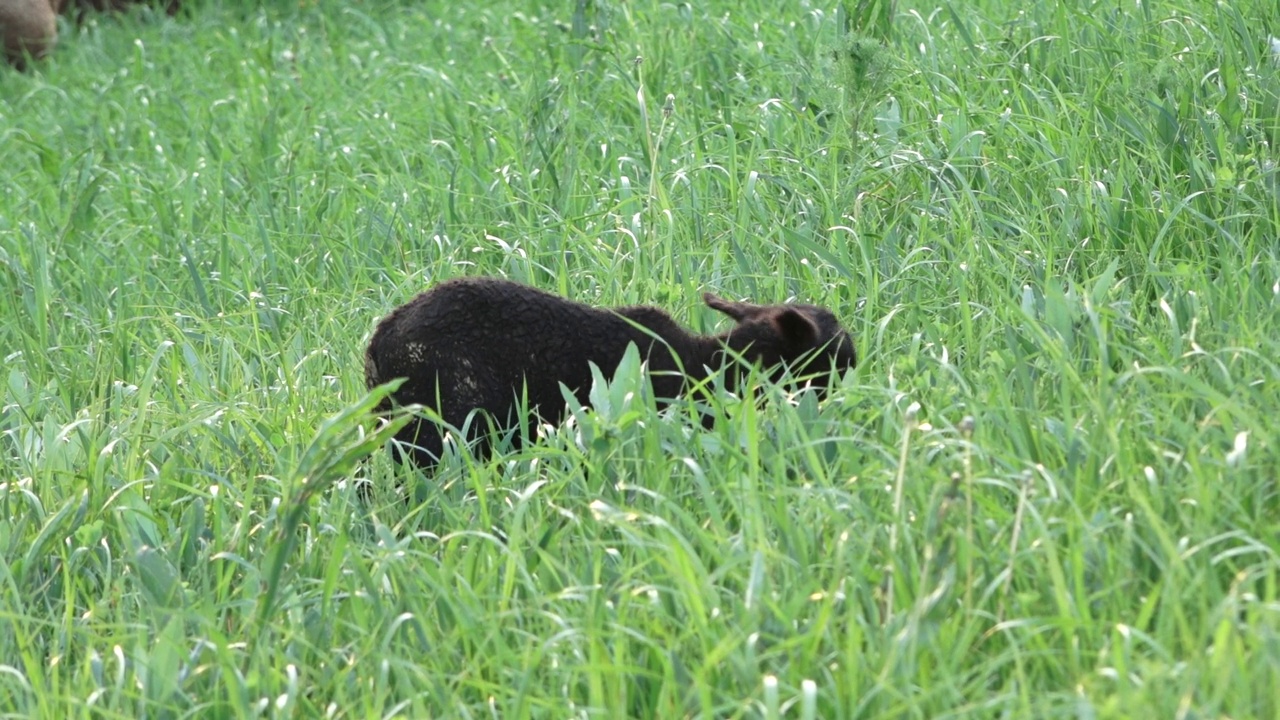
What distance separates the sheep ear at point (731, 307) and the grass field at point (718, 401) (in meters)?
0.29

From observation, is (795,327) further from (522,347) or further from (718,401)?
(522,347)

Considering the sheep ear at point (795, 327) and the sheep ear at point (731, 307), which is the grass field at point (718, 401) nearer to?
the sheep ear at point (795, 327)

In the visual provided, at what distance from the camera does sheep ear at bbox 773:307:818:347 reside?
343 cm

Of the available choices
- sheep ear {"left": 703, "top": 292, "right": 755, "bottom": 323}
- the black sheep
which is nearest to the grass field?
the black sheep

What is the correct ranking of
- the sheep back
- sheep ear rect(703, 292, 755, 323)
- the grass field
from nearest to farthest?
the grass field, the sheep back, sheep ear rect(703, 292, 755, 323)

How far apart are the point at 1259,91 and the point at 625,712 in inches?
110

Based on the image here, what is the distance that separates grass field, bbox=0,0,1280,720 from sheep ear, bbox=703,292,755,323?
29 cm

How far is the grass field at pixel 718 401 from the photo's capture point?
2467 mm

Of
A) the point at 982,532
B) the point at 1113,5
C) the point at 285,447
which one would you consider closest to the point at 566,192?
the point at 285,447

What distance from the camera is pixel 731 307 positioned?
3562 millimetres

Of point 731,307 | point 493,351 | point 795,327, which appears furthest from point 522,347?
point 795,327

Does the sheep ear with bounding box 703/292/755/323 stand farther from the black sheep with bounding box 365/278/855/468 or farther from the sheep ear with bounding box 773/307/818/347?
the sheep ear with bounding box 773/307/818/347

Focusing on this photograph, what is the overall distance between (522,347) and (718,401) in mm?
517

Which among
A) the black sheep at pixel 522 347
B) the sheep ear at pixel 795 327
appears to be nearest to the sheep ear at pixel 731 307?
the black sheep at pixel 522 347
